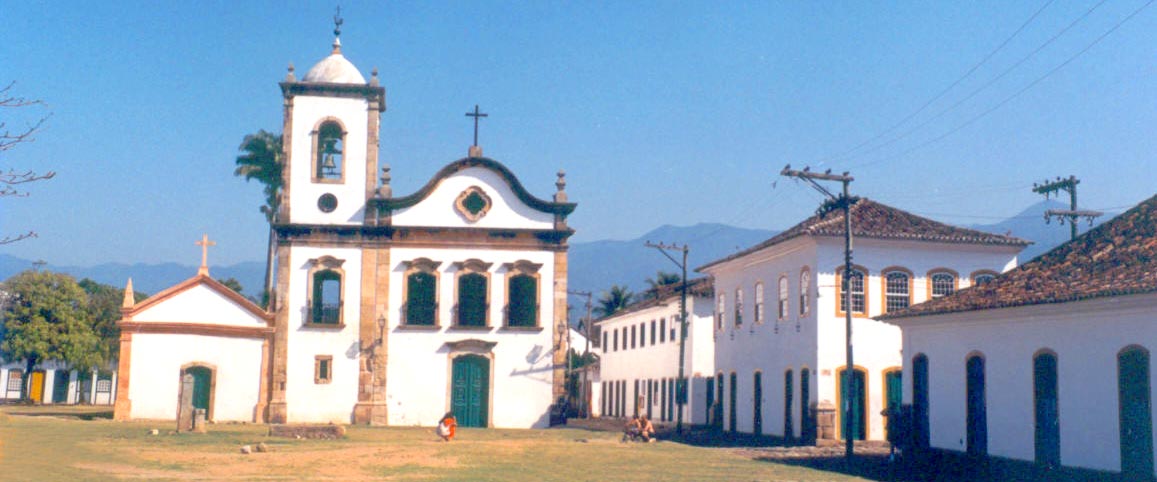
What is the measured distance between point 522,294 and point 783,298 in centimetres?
888

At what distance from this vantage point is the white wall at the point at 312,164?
39.0m

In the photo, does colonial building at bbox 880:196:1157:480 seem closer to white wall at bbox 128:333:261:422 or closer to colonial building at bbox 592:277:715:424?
colonial building at bbox 592:277:715:424

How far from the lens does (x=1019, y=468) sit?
23109mm

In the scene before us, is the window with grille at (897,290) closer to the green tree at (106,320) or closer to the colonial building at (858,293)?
the colonial building at (858,293)

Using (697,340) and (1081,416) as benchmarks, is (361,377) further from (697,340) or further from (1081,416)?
(1081,416)

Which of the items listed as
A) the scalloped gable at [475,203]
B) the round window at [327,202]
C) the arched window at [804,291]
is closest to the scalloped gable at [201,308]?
the round window at [327,202]

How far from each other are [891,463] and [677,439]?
11.9 meters

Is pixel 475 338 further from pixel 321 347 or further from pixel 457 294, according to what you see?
pixel 321 347

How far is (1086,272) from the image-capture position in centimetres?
2228

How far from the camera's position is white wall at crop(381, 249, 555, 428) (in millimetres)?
38344

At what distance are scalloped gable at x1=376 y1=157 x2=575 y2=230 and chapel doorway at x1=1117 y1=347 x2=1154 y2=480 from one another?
72.1 feet

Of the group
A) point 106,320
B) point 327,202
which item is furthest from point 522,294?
point 106,320

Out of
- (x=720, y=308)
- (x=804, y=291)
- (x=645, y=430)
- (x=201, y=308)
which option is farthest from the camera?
(x=720, y=308)

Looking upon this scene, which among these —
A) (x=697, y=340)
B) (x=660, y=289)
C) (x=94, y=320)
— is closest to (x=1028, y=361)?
(x=697, y=340)
